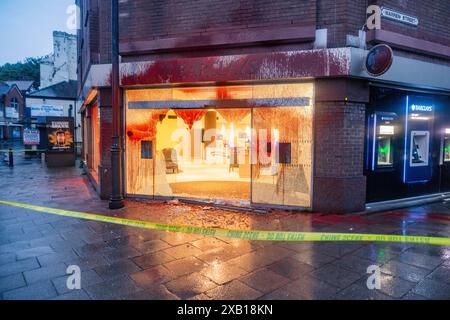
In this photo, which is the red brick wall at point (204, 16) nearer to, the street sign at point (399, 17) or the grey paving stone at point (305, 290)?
the street sign at point (399, 17)

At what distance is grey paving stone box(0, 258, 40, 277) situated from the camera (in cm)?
427

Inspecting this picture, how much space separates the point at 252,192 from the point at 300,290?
4.45 metres

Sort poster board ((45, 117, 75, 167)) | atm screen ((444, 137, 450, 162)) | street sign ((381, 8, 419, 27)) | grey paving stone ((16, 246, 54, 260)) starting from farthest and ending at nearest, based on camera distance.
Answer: poster board ((45, 117, 75, 167)) < atm screen ((444, 137, 450, 162)) < street sign ((381, 8, 419, 27)) < grey paving stone ((16, 246, 54, 260))

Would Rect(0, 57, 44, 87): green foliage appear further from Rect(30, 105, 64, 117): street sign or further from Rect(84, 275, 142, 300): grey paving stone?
Rect(84, 275, 142, 300): grey paving stone

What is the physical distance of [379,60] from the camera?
6836 millimetres

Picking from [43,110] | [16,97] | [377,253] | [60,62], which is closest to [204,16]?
[377,253]

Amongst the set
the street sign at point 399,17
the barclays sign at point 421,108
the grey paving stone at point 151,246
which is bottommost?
the grey paving stone at point 151,246

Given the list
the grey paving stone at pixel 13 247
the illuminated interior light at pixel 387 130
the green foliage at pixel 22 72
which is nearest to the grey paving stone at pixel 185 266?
the grey paving stone at pixel 13 247

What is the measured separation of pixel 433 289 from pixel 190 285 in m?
2.91

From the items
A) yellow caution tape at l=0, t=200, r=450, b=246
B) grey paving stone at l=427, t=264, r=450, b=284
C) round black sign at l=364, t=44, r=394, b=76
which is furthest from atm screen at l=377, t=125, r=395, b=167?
grey paving stone at l=427, t=264, r=450, b=284

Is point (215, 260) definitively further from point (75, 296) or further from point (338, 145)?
point (338, 145)

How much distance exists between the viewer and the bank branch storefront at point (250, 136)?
7.70 metres

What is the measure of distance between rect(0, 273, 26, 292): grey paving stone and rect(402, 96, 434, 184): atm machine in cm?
891

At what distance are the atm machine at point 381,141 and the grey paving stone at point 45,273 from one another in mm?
6981
